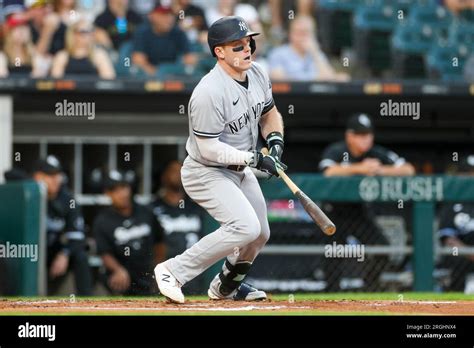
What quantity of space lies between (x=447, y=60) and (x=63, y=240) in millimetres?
5092

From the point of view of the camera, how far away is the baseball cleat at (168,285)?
8.31 meters

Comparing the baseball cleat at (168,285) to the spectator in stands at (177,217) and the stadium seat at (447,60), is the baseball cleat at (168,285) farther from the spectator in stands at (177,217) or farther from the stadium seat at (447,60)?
the stadium seat at (447,60)

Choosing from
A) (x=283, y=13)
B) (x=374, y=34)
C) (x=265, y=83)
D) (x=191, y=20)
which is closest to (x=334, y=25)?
(x=374, y=34)

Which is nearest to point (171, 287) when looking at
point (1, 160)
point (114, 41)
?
point (1, 160)

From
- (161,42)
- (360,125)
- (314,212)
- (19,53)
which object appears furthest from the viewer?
(161,42)

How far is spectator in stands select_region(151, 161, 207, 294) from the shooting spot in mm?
12438

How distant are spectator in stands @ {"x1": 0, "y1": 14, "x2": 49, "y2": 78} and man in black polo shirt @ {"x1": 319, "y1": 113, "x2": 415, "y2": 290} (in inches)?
130

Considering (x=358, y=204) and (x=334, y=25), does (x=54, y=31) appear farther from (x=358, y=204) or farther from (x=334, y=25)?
(x=358, y=204)

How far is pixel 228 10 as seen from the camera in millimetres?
14766

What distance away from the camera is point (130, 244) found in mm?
12164

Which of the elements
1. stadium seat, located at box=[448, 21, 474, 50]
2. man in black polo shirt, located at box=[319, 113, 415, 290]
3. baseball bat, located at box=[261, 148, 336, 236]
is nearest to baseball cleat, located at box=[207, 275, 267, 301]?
baseball bat, located at box=[261, 148, 336, 236]

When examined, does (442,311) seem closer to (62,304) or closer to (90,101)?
(62,304)

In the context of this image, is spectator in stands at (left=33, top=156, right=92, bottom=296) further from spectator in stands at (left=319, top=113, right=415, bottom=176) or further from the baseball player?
the baseball player
